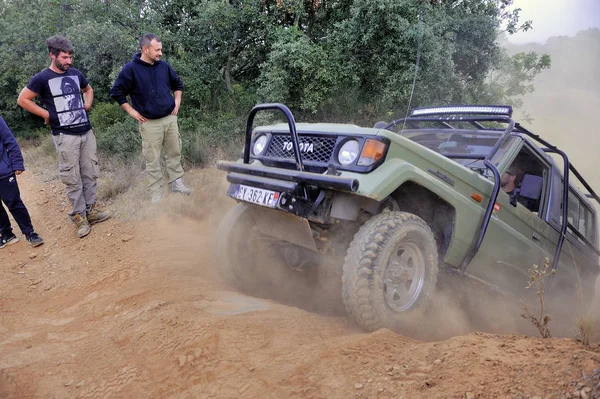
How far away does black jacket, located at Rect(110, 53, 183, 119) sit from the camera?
5.57 meters

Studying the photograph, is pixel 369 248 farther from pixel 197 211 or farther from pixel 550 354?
pixel 197 211

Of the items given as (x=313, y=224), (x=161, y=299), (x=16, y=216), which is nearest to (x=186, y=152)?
(x=16, y=216)

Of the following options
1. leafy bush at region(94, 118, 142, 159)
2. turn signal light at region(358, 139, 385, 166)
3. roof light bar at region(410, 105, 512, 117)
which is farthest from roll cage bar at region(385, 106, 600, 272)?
leafy bush at region(94, 118, 142, 159)

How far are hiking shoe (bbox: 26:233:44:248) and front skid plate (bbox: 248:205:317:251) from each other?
338 cm

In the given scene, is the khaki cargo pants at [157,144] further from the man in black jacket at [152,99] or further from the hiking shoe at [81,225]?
the hiking shoe at [81,225]

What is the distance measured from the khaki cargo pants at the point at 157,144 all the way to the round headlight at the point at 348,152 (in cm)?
343

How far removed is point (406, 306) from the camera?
3.27 meters

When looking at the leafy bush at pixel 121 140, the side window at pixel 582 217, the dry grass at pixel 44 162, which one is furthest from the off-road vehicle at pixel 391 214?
the dry grass at pixel 44 162

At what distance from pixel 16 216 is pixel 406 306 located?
4844 mm

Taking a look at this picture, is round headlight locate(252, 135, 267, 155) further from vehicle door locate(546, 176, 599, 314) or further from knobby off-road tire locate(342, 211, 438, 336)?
vehicle door locate(546, 176, 599, 314)

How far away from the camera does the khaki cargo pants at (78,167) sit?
17.5 ft

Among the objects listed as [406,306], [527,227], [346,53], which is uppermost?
[346,53]

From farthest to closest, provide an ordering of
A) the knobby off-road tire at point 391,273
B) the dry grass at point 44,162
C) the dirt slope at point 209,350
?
the dry grass at point 44,162 < the knobby off-road tire at point 391,273 < the dirt slope at point 209,350

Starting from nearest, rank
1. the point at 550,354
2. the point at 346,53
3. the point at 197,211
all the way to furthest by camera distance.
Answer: the point at 550,354 < the point at 197,211 < the point at 346,53
